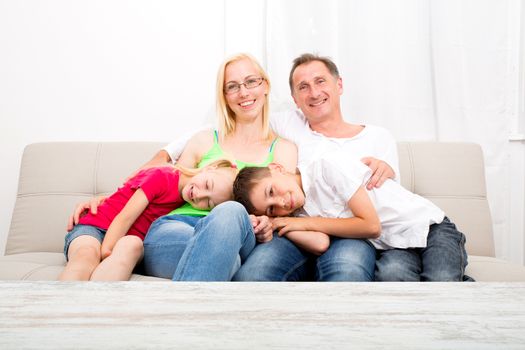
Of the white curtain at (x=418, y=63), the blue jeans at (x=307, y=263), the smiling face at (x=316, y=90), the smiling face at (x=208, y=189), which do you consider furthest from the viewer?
the white curtain at (x=418, y=63)

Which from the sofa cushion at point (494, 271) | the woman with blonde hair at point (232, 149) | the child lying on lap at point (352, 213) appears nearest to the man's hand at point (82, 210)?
the woman with blonde hair at point (232, 149)

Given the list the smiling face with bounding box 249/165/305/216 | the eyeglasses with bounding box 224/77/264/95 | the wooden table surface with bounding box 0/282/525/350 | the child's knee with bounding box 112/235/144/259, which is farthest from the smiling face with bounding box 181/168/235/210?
the wooden table surface with bounding box 0/282/525/350

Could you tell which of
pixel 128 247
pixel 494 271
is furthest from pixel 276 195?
pixel 494 271

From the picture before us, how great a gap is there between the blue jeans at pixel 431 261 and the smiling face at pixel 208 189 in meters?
0.52

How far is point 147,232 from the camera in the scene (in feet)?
5.81

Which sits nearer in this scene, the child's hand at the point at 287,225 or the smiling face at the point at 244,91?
the child's hand at the point at 287,225

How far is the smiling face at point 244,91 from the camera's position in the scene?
2.04 meters

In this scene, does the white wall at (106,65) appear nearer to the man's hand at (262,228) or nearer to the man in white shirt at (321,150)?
the man in white shirt at (321,150)

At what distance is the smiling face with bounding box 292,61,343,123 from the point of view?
6.63ft

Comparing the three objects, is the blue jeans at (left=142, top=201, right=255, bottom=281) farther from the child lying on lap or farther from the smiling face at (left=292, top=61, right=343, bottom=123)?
the smiling face at (left=292, top=61, right=343, bottom=123)

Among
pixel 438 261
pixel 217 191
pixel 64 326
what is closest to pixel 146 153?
pixel 217 191

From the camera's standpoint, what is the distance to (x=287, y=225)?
1.66 m

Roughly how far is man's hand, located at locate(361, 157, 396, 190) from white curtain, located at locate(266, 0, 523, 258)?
602mm

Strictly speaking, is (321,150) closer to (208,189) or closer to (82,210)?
(208,189)
